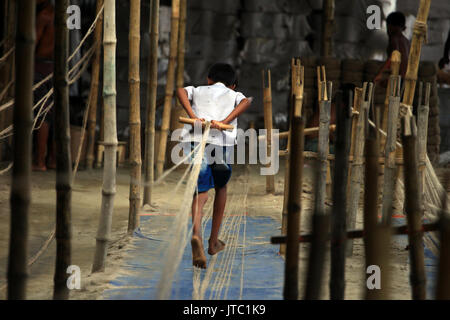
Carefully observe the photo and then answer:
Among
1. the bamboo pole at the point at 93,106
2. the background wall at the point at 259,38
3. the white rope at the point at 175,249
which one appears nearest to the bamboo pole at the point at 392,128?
the white rope at the point at 175,249

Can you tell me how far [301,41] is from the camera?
9266mm

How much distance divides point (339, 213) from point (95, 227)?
2.76m

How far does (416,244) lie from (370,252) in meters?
0.19

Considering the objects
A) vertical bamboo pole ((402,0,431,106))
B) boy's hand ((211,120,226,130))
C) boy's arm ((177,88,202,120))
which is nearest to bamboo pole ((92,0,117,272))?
boy's arm ((177,88,202,120))

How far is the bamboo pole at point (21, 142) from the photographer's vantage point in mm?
2117

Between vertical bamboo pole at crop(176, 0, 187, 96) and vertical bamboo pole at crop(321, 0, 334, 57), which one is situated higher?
vertical bamboo pole at crop(321, 0, 334, 57)

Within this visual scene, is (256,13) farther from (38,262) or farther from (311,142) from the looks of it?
(38,262)

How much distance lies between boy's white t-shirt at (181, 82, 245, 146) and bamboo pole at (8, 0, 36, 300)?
5.20 feet

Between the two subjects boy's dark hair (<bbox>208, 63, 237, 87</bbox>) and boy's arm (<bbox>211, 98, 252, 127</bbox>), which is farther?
boy's dark hair (<bbox>208, 63, 237, 87</bbox>)

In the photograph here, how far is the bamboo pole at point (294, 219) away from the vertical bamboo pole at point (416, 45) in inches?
67.6

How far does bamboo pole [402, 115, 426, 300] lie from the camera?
2342 millimetres

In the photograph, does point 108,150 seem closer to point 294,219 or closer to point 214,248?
point 214,248

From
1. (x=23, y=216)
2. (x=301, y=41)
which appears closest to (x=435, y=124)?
(x=301, y=41)

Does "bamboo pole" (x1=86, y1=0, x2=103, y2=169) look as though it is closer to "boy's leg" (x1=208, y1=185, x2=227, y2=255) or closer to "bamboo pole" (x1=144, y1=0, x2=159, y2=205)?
"bamboo pole" (x1=144, y1=0, x2=159, y2=205)
